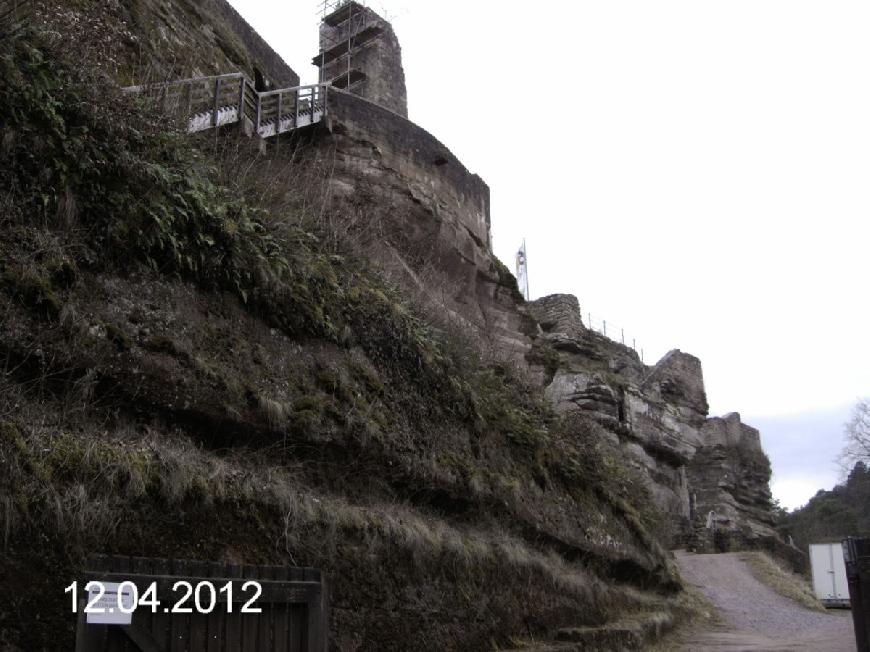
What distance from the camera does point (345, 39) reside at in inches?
947

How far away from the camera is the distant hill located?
42.6 metres

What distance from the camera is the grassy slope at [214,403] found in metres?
4.73

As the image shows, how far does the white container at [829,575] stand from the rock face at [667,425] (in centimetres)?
330

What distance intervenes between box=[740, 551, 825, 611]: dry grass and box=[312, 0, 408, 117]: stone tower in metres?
14.7

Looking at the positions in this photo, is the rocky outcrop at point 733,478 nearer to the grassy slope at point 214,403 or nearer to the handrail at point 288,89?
the handrail at point 288,89

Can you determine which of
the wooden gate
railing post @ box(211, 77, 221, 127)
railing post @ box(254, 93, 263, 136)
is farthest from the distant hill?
the wooden gate

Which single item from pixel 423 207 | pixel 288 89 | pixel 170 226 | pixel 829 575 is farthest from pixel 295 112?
pixel 829 575

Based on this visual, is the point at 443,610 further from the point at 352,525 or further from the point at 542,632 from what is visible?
the point at 542,632

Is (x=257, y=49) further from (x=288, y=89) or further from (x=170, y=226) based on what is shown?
(x=170, y=226)

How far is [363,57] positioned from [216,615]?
21.4 m

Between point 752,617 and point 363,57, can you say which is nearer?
point 752,617

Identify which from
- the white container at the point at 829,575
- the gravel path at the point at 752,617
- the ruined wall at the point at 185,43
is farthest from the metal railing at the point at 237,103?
the white container at the point at 829,575

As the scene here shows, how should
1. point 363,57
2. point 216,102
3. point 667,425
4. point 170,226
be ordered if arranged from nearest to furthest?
point 170,226 → point 216,102 → point 363,57 → point 667,425

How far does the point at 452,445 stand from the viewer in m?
8.21
